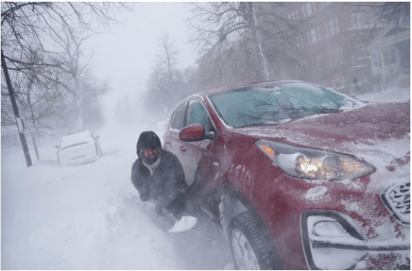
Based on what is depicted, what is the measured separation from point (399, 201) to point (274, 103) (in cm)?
149

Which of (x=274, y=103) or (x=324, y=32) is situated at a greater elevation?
(x=324, y=32)

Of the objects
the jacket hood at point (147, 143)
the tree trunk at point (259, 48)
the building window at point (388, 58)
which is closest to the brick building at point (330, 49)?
the building window at point (388, 58)

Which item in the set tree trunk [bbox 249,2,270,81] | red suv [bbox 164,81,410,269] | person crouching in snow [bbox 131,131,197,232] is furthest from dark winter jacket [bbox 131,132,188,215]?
tree trunk [bbox 249,2,270,81]

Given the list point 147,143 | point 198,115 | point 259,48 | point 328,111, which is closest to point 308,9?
point 259,48

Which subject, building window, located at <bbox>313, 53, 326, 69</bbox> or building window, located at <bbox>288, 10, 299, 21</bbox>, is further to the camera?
building window, located at <bbox>313, 53, 326, 69</bbox>

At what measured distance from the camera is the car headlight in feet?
4.30

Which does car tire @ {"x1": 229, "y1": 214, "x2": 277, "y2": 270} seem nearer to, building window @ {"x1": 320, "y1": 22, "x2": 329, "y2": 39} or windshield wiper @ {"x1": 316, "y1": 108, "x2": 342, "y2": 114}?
windshield wiper @ {"x1": 316, "y1": 108, "x2": 342, "y2": 114}

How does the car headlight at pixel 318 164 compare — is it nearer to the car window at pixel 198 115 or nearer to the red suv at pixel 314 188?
the red suv at pixel 314 188

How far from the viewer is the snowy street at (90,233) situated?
2.36 meters

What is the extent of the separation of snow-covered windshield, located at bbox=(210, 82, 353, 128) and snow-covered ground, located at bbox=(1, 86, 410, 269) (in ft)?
4.64

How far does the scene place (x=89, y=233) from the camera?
106 inches

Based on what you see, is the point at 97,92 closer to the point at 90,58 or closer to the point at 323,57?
the point at 90,58

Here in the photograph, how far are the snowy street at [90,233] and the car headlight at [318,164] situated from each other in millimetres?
1288

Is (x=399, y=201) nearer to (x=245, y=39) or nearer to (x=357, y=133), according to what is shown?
(x=357, y=133)
